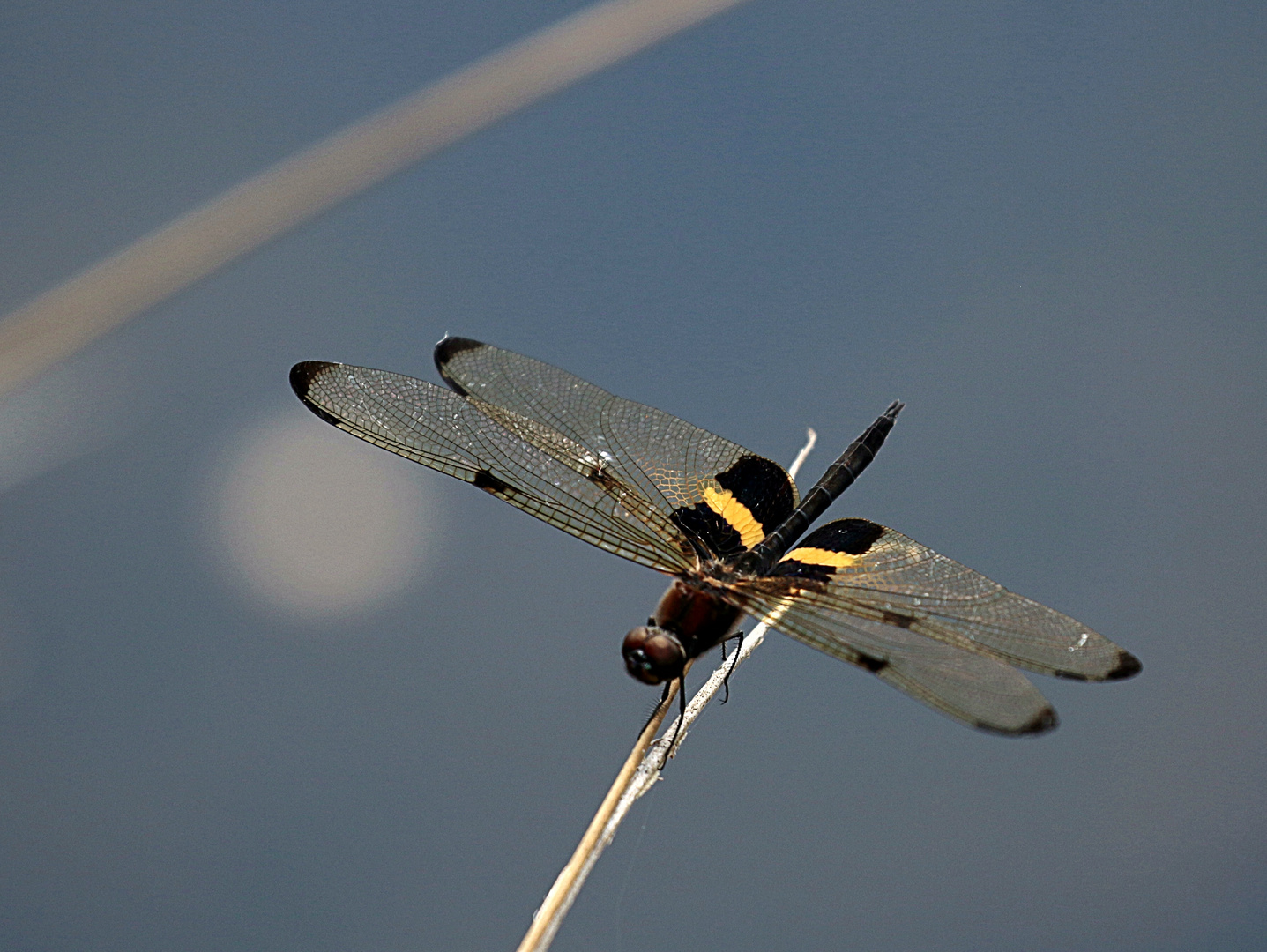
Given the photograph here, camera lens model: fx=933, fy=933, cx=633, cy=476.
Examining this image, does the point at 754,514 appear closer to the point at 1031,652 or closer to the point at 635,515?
the point at 635,515

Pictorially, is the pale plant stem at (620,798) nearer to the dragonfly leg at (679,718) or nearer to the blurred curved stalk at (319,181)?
the dragonfly leg at (679,718)

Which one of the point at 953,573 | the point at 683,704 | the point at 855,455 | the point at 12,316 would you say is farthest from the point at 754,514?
the point at 12,316

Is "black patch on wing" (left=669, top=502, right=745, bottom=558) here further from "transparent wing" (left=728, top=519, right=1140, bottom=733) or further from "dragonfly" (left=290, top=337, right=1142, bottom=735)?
"transparent wing" (left=728, top=519, right=1140, bottom=733)

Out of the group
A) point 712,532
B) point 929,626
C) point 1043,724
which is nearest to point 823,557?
point 712,532

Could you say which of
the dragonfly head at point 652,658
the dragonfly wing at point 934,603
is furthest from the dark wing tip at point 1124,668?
the dragonfly head at point 652,658

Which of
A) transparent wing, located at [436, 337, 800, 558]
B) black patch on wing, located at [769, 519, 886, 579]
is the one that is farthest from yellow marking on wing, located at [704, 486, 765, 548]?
black patch on wing, located at [769, 519, 886, 579]
